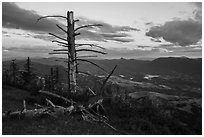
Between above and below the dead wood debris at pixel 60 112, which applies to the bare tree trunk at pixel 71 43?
above

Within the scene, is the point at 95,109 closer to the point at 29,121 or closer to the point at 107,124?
the point at 107,124

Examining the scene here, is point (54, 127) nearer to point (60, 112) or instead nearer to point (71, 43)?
point (60, 112)

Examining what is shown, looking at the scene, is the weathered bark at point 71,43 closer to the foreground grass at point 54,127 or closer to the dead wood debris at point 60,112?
the dead wood debris at point 60,112

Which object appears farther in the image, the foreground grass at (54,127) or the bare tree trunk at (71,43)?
the bare tree trunk at (71,43)

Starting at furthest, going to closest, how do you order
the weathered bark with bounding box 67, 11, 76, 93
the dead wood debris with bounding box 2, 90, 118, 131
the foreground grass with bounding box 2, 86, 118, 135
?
1. the weathered bark with bounding box 67, 11, 76, 93
2. the dead wood debris with bounding box 2, 90, 118, 131
3. the foreground grass with bounding box 2, 86, 118, 135

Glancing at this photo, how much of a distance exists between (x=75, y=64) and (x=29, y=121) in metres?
5.65

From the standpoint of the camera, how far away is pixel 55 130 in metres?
11.5

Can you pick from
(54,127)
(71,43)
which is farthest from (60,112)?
(71,43)

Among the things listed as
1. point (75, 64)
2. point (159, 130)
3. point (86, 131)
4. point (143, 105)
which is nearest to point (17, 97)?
point (75, 64)

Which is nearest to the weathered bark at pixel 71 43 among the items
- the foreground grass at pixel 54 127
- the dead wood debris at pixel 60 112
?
the dead wood debris at pixel 60 112

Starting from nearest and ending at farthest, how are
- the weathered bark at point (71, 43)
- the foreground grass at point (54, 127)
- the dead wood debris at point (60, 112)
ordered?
the foreground grass at point (54, 127) < the dead wood debris at point (60, 112) < the weathered bark at point (71, 43)

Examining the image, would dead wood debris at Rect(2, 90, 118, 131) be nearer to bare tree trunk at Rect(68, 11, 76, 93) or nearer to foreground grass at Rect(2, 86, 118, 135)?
foreground grass at Rect(2, 86, 118, 135)

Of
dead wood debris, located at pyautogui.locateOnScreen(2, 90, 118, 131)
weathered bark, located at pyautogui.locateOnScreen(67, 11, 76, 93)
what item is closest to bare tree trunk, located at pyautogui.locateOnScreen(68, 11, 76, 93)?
weathered bark, located at pyautogui.locateOnScreen(67, 11, 76, 93)

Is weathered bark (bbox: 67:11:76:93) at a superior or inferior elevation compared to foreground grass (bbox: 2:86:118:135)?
superior
